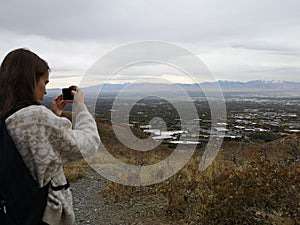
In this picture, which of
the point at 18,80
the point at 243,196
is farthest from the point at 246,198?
the point at 18,80

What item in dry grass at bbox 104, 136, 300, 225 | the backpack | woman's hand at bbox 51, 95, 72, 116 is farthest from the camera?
dry grass at bbox 104, 136, 300, 225

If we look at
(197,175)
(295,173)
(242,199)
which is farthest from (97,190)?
(295,173)

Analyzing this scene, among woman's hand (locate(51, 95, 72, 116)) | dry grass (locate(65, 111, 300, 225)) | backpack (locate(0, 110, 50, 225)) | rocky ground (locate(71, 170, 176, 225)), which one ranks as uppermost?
woman's hand (locate(51, 95, 72, 116))

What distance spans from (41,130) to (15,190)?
27 centimetres

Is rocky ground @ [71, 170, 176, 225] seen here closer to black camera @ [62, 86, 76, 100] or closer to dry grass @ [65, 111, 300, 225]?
dry grass @ [65, 111, 300, 225]

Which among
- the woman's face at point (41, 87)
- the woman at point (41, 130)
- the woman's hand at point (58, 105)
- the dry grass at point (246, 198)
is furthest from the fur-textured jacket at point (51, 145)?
the dry grass at point (246, 198)

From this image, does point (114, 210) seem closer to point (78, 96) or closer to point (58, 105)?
point (58, 105)

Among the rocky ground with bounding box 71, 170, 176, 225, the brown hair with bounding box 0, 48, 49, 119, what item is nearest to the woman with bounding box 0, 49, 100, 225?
the brown hair with bounding box 0, 48, 49, 119

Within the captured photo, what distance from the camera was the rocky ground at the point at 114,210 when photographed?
13.6 ft

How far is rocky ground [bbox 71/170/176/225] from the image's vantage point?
4.16 m

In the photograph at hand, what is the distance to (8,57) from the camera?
5.16 ft

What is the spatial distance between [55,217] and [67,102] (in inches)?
23.6

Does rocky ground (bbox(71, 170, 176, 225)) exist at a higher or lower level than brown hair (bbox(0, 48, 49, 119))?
lower

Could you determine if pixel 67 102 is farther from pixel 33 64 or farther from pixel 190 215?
pixel 190 215
